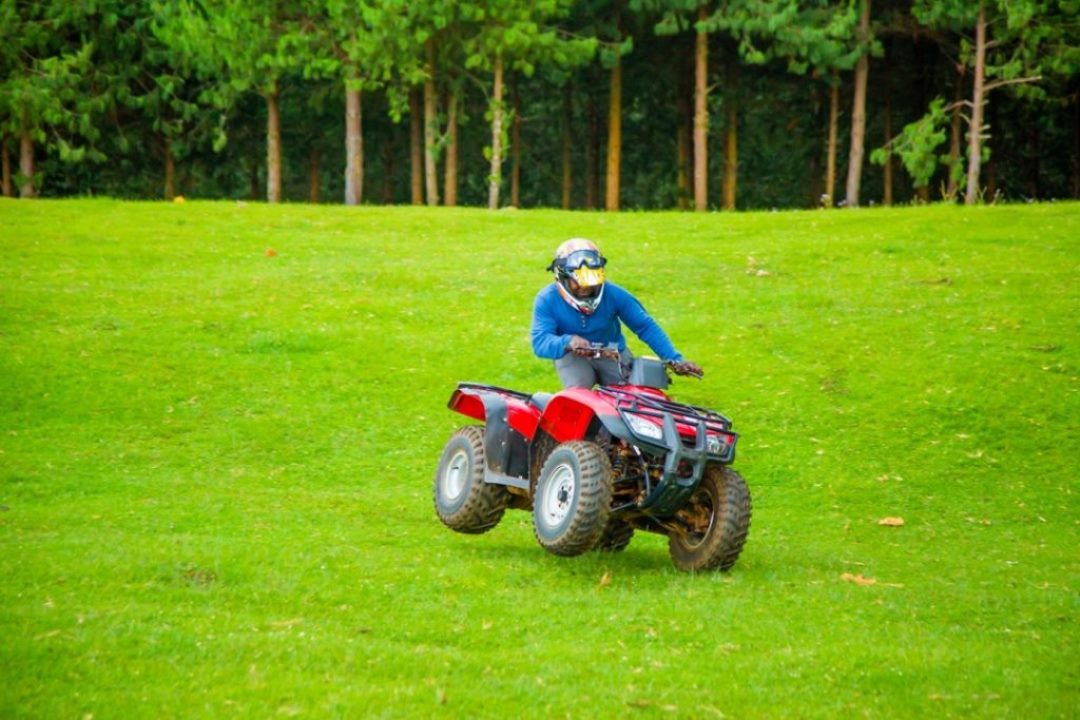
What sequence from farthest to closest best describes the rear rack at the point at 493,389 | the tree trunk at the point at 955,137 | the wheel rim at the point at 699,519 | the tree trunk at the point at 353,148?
the tree trunk at the point at 353,148, the tree trunk at the point at 955,137, the rear rack at the point at 493,389, the wheel rim at the point at 699,519

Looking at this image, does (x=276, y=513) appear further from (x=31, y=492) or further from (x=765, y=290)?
(x=765, y=290)

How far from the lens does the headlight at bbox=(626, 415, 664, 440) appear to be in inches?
431

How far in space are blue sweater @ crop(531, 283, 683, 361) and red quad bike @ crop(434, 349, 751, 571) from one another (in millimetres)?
505

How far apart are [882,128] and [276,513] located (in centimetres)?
4563

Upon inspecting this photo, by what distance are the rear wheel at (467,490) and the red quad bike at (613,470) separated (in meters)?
0.01

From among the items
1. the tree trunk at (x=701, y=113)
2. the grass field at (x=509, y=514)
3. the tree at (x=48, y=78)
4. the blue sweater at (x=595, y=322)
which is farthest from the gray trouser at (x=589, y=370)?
the tree at (x=48, y=78)

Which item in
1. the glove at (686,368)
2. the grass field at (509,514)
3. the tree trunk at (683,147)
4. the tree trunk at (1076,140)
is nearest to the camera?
the grass field at (509,514)

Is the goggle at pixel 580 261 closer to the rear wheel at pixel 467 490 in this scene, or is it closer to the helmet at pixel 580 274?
the helmet at pixel 580 274

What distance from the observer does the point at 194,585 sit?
34.0ft

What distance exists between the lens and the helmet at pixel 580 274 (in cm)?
1212

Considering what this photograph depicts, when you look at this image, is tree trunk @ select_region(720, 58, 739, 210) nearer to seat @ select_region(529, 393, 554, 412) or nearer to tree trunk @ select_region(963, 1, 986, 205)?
tree trunk @ select_region(963, 1, 986, 205)

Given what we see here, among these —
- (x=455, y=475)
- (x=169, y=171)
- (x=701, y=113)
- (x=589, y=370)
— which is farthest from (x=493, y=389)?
(x=169, y=171)

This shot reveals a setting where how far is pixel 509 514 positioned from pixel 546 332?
4.18 m

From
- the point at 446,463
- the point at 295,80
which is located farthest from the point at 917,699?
the point at 295,80
